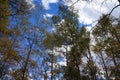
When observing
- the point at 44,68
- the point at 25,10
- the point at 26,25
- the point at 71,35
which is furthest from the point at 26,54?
the point at 25,10

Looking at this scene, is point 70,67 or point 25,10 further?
point 70,67

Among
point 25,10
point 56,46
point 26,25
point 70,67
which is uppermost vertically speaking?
point 26,25

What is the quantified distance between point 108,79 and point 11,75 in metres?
9.28

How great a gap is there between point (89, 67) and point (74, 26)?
392 cm

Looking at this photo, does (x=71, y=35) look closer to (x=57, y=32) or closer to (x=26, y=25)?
(x=57, y=32)

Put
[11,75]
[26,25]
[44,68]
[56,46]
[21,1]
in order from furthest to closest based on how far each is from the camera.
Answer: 1. [44,68]
2. [11,75]
3. [56,46]
4. [26,25]
5. [21,1]

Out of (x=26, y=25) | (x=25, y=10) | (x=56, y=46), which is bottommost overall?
(x=25, y=10)

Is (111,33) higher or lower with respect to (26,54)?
higher

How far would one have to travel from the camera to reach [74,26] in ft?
59.9

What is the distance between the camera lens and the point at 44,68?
2192 cm

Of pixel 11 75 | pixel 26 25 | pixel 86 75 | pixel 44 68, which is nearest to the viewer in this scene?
pixel 26 25

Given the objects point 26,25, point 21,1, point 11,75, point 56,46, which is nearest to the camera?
point 21,1

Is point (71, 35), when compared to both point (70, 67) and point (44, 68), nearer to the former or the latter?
point (70, 67)

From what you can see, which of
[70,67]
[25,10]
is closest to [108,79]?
[70,67]
